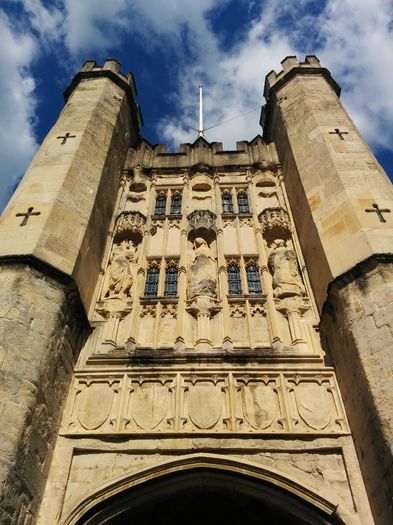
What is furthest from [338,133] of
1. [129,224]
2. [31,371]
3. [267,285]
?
[31,371]

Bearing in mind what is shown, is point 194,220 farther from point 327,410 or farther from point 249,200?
point 327,410

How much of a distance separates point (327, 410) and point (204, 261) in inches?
144

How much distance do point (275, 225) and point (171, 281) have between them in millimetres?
2515

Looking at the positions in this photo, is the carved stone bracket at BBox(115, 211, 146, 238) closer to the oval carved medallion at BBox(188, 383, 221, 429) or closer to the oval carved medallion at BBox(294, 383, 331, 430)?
the oval carved medallion at BBox(188, 383, 221, 429)

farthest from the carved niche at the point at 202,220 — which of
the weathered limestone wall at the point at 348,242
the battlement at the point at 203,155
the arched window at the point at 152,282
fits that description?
the battlement at the point at 203,155

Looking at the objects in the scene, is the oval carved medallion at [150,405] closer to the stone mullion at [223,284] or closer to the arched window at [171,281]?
the stone mullion at [223,284]

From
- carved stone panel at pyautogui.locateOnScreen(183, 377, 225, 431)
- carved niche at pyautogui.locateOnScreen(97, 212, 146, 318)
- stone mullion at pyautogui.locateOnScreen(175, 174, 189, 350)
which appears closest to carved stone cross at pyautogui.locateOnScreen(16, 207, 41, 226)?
carved niche at pyautogui.locateOnScreen(97, 212, 146, 318)

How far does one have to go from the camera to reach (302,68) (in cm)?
1177

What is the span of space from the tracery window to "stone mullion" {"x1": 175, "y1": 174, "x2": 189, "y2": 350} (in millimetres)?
149

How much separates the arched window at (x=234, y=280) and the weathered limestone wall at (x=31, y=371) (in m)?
2.72

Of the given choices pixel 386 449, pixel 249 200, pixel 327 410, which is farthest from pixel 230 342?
pixel 249 200

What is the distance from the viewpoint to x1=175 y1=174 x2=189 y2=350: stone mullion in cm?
718

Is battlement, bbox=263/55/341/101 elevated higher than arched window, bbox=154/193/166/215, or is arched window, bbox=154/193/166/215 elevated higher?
battlement, bbox=263/55/341/101

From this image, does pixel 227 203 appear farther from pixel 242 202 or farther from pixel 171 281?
pixel 171 281
